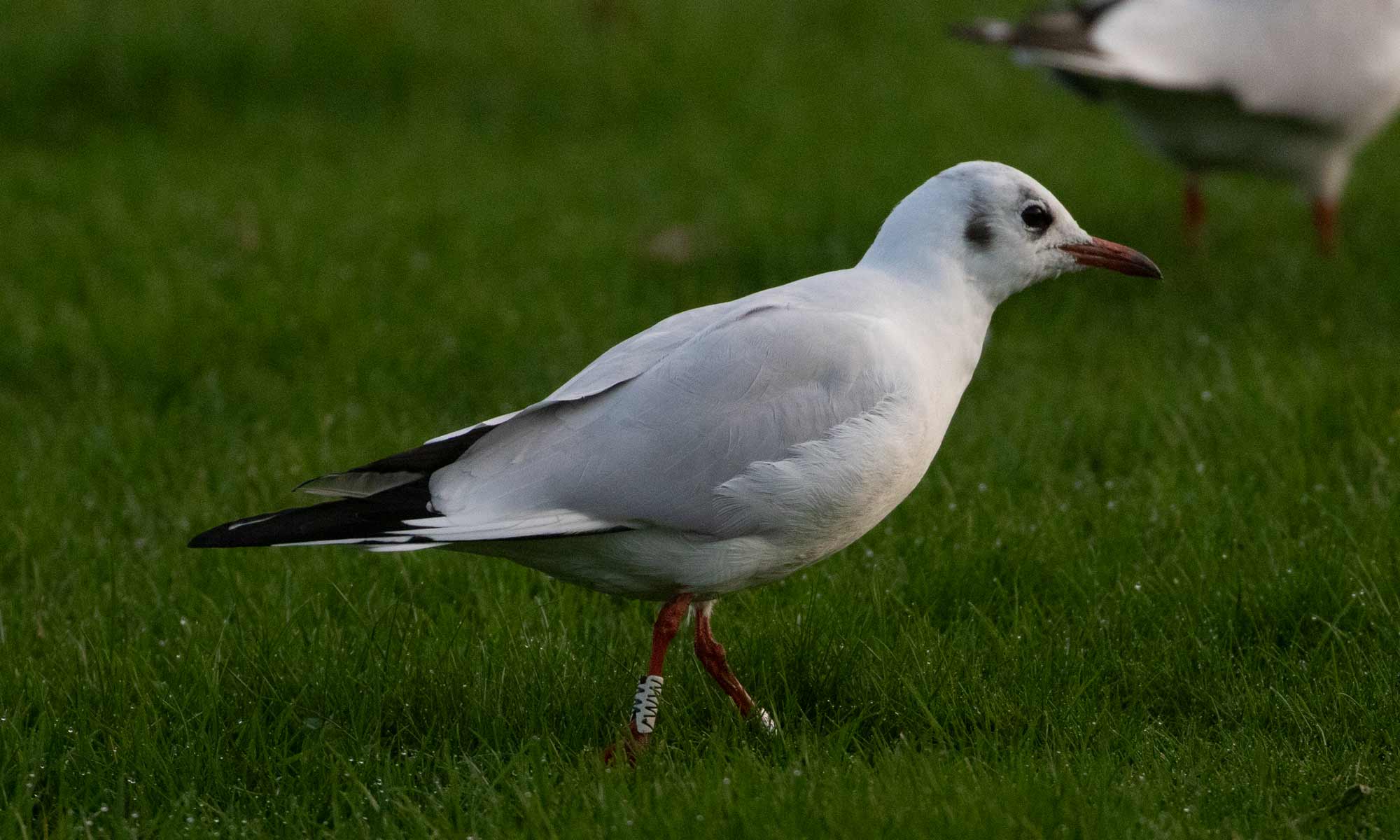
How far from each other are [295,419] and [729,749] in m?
3.20

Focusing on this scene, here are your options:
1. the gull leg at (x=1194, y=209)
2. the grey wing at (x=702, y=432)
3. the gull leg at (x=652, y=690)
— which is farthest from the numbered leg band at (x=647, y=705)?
the gull leg at (x=1194, y=209)

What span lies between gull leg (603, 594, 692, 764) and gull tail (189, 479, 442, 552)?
57 centimetres

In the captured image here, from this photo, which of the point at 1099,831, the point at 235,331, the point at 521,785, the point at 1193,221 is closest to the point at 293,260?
the point at 235,331

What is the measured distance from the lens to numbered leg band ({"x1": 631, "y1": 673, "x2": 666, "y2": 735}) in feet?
12.2

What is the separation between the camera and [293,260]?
27.0ft

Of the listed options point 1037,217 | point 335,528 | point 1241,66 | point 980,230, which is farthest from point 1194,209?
point 335,528

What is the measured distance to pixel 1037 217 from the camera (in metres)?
4.00

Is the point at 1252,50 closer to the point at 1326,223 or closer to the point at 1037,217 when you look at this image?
the point at 1326,223

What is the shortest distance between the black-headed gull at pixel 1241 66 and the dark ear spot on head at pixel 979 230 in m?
4.15

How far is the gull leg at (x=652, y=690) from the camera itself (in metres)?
3.71

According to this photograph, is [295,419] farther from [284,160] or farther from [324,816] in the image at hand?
[284,160]

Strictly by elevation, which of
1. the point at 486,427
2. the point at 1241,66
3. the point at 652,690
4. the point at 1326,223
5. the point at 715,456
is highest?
the point at 1241,66

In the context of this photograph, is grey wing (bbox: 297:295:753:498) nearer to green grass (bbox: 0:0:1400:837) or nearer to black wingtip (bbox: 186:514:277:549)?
black wingtip (bbox: 186:514:277:549)

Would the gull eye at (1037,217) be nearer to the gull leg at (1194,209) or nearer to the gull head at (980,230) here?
the gull head at (980,230)
